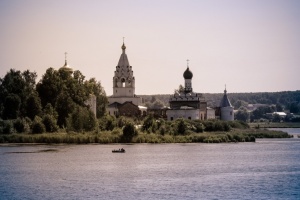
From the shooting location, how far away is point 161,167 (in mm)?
47844

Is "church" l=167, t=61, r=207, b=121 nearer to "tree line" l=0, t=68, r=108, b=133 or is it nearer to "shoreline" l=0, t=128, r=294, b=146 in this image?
"tree line" l=0, t=68, r=108, b=133

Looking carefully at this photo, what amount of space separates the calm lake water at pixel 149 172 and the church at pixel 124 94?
3045 cm

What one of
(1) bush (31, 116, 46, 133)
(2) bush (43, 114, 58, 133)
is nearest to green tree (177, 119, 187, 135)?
(2) bush (43, 114, 58, 133)

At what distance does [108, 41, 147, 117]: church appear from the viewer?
316 feet

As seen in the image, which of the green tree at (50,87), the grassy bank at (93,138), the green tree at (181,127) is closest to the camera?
the grassy bank at (93,138)

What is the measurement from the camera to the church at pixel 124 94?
96375 mm

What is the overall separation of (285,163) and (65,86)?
3353cm

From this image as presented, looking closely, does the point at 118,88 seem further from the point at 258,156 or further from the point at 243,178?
the point at 243,178

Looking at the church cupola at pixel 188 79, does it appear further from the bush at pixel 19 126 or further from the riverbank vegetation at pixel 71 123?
the bush at pixel 19 126

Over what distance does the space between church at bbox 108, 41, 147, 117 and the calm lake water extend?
30.5m

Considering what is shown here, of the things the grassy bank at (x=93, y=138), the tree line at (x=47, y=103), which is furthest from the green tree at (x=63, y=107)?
the grassy bank at (x=93, y=138)

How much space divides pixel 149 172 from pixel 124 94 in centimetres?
5385

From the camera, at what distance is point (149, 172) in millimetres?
44875

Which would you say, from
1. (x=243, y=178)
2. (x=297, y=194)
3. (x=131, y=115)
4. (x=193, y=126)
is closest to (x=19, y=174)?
(x=243, y=178)
